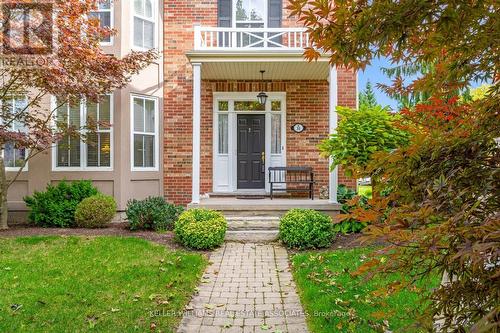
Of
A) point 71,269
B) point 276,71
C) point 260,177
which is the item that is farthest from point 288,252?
point 276,71

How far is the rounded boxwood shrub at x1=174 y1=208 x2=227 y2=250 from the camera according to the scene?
686 cm

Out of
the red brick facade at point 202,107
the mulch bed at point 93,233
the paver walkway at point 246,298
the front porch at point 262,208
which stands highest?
the red brick facade at point 202,107

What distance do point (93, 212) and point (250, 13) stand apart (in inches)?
266

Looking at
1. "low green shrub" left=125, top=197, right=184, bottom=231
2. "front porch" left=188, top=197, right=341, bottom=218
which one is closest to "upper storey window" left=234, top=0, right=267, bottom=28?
"front porch" left=188, top=197, right=341, bottom=218

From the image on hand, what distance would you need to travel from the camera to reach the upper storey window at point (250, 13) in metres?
10.7

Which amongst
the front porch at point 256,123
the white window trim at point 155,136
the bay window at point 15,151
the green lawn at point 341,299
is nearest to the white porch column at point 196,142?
the front porch at point 256,123

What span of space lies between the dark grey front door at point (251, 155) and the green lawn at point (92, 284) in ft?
14.3

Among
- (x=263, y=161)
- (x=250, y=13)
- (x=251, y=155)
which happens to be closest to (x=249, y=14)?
(x=250, y=13)

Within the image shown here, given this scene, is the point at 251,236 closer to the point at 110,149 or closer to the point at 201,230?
the point at 201,230

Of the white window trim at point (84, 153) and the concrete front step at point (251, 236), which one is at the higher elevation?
the white window trim at point (84, 153)

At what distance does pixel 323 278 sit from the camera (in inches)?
203

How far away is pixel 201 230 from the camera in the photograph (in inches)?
272

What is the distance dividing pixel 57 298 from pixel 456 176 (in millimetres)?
4316

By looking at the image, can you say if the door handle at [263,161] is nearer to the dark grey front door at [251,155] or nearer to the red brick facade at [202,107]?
the dark grey front door at [251,155]
